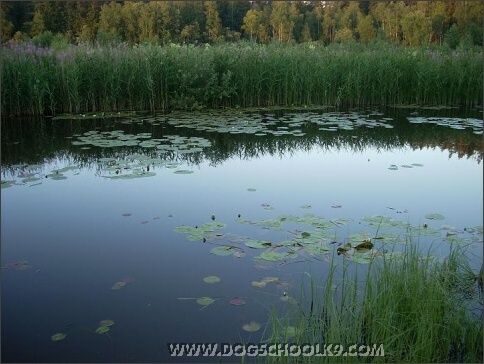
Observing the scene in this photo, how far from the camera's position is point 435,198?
4777 mm

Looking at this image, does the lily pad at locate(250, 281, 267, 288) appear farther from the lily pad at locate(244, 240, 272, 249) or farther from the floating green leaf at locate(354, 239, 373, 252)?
the floating green leaf at locate(354, 239, 373, 252)

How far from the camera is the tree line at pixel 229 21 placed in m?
16.9

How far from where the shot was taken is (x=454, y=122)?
8.69 meters

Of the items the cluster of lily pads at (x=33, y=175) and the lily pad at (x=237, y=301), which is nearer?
the lily pad at (x=237, y=301)

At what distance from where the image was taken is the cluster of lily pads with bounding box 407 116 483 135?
814 cm

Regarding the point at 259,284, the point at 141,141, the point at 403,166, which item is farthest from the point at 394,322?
the point at 141,141

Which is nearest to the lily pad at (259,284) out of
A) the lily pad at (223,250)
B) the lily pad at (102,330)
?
the lily pad at (223,250)

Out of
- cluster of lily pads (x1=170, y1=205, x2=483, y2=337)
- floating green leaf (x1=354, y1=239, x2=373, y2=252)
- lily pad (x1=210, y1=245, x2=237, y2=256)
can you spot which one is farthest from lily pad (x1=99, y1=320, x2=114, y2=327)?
floating green leaf (x1=354, y1=239, x2=373, y2=252)

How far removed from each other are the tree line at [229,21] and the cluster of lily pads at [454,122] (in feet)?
18.4

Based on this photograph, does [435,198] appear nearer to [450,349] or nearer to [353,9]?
[450,349]

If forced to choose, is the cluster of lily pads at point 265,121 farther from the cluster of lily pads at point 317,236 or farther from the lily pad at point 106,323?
the lily pad at point 106,323

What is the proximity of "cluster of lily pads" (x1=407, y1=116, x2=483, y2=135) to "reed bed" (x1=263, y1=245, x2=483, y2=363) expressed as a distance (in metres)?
5.97

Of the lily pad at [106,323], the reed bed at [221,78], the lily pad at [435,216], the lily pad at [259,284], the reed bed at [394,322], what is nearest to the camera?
the reed bed at [394,322]

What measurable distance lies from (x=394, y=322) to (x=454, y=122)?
280 inches
